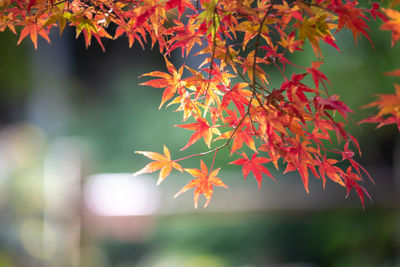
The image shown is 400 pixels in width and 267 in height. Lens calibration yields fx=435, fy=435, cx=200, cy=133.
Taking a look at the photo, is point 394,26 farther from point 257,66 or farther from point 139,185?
point 139,185

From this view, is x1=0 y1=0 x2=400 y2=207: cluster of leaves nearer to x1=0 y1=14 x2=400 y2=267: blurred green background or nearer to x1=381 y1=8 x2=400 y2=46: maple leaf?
x1=381 y1=8 x2=400 y2=46: maple leaf

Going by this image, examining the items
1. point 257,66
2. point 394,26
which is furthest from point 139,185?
point 394,26

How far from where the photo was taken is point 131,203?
2.94 metres

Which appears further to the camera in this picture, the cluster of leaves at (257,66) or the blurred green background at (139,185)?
the blurred green background at (139,185)

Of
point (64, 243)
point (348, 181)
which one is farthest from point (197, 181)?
point (64, 243)

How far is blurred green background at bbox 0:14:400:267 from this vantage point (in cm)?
267

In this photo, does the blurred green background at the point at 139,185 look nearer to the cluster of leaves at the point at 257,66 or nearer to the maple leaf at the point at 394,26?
the cluster of leaves at the point at 257,66

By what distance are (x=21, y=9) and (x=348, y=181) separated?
70 cm

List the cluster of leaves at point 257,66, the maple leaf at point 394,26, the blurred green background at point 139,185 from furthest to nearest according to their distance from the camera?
1. the blurred green background at point 139,185
2. the cluster of leaves at point 257,66
3. the maple leaf at point 394,26

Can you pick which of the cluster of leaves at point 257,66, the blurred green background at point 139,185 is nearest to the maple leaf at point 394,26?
the cluster of leaves at point 257,66

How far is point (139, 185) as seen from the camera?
9.93 ft

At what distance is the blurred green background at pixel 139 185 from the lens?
2.67 meters

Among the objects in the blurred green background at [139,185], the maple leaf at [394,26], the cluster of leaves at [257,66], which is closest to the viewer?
the maple leaf at [394,26]

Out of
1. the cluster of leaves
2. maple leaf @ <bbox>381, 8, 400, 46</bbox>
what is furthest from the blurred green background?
maple leaf @ <bbox>381, 8, 400, 46</bbox>
